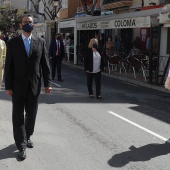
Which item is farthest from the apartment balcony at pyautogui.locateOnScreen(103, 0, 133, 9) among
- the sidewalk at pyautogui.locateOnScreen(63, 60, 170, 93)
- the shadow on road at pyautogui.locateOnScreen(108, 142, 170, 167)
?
the shadow on road at pyautogui.locateOnScreen(108, 142, 170, 167)

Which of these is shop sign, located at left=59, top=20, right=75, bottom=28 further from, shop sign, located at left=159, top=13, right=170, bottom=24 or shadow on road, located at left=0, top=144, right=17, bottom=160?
shadow on road, located at left=0, top=144, right=17, bottom=160

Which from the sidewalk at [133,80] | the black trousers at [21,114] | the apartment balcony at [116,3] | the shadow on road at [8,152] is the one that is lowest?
the sidewalk at [133,80]

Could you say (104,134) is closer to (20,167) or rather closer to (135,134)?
(135,134)

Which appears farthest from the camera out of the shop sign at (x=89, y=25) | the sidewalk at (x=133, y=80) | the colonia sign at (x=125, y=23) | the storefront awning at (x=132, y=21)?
the shop sign at (x=89, y=25)

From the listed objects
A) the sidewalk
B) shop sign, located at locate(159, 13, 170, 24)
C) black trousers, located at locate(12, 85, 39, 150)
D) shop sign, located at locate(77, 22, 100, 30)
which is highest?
shop sign, located at locate(159, 13, 170, 24)

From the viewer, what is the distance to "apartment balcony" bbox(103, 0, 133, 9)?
1003 inches

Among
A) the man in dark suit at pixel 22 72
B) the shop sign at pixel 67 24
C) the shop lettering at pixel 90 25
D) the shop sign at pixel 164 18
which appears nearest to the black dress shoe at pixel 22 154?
the man in dark suit at pixel 22 72

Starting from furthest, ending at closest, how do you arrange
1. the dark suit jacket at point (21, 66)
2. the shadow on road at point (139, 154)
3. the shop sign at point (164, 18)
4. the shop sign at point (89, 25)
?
the shop sign at point (89, 25), the shop sign at point (164, 18), the shadow on road at point (139, 154), the dark suit jacket at point (21, 66)

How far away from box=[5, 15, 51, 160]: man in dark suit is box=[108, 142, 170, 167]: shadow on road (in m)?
1.34

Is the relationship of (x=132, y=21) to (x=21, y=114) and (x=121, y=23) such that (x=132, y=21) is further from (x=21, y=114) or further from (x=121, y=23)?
(x=21, y=114)

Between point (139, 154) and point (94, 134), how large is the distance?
129 centimetres

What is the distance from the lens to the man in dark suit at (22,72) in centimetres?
503

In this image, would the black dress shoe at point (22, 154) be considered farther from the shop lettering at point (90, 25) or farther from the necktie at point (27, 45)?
the shop lettering at point (90, 25)

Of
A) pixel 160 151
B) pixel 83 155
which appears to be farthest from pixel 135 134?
pixel 83 155
